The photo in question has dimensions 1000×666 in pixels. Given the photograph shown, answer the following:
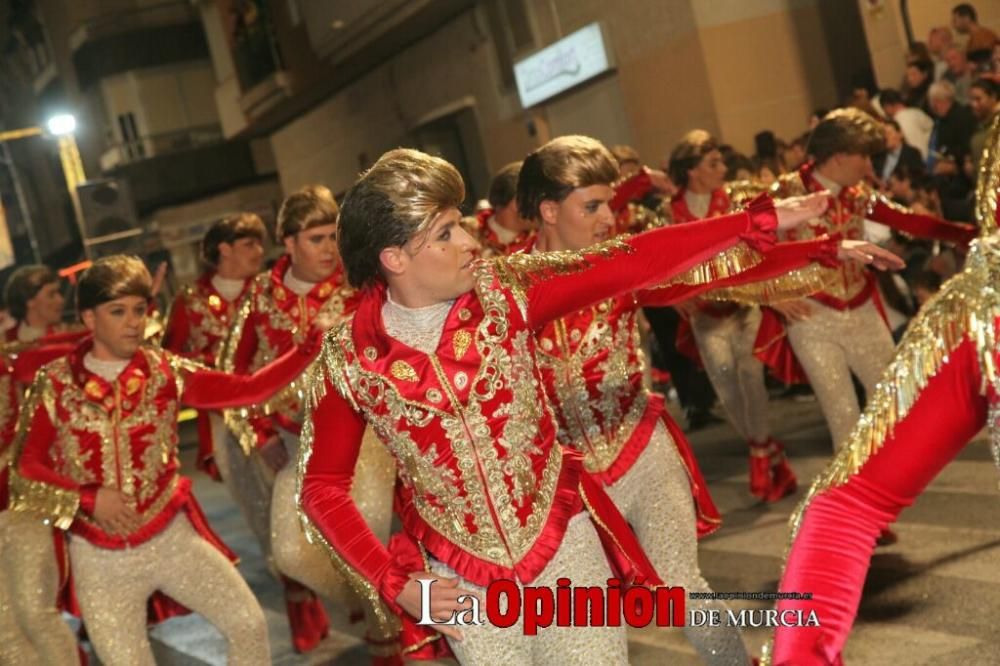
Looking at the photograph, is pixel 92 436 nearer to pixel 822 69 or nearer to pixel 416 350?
pixel 416 350

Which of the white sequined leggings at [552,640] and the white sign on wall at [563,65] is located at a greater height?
the white sign on wall at [563,65]

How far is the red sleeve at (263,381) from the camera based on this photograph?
5277 millimetres

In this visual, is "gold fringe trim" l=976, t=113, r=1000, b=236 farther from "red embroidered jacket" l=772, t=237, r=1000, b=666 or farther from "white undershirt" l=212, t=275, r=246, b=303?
"white undershirt" l=212, t=275, r=246, b=303

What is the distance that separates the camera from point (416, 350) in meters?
3.65

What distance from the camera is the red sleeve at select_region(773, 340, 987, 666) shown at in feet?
7.68

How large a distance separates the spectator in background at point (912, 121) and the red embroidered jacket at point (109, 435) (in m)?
7.77

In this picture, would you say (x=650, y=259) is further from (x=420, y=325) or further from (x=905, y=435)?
(x=905, y=435)

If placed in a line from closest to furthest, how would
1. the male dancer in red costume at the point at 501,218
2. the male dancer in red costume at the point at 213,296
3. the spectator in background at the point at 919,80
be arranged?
the male dancer in red costume at the point at 501,218
the male dancer in red costume at the point at 213,296
the spectator in background at the point at 919,80

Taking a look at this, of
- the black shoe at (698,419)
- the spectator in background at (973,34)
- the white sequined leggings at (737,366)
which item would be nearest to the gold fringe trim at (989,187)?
the white sequined leggings at (737,366)

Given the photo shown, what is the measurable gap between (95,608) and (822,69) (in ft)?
43.0

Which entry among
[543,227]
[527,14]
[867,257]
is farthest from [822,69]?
[867,257]

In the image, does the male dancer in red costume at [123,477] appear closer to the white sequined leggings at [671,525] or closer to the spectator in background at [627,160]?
the white sequined leggings at [671,525]

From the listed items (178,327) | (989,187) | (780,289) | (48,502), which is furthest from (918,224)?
(178,327)

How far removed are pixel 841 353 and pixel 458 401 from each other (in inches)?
144
